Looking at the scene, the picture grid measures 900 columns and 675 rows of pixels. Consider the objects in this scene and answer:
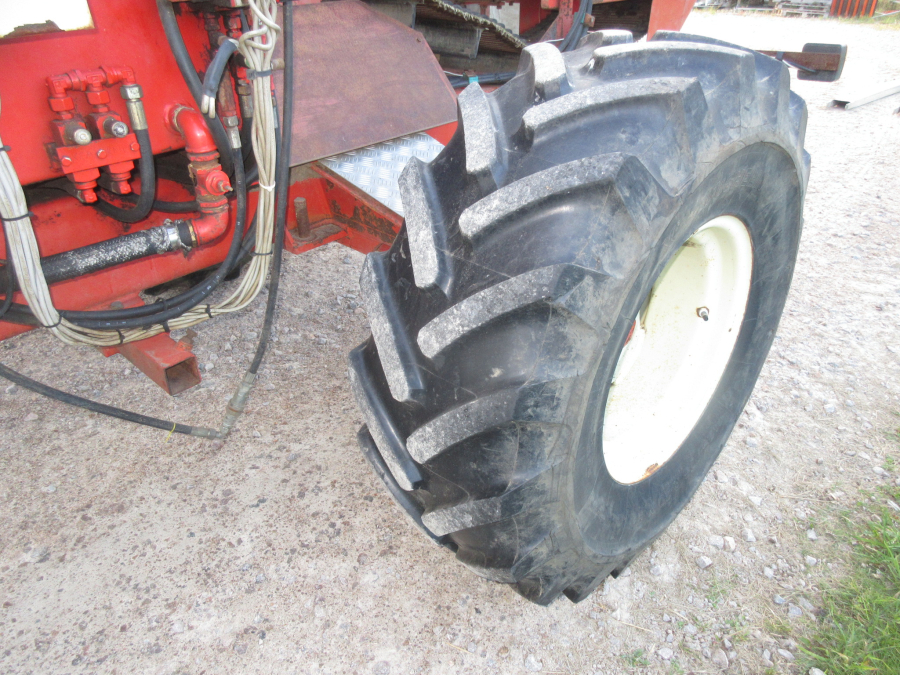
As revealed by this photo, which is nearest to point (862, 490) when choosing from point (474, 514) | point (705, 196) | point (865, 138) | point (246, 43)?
point (705, 196)

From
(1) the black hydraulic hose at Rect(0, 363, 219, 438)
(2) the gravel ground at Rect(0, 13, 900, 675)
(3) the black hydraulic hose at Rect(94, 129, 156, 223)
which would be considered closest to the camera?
(3) the black hydraulic hose at Rect(94, 129, 156, 223)

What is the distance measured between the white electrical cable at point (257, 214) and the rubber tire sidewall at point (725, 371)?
3.18 feet

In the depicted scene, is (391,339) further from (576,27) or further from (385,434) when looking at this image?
(576,27)

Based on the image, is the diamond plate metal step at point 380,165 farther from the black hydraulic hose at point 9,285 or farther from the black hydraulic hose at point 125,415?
the black hydraulic hose at point 125,415

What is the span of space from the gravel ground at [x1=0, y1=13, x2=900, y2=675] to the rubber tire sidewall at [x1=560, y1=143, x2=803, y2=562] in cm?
26

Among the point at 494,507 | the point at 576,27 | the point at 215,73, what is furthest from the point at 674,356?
the point at 576,27

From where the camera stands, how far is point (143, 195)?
148cm

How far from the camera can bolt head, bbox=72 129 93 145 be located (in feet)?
4.09

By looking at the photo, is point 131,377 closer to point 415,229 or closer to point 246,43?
point 246,43

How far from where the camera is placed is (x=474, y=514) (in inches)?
43.7

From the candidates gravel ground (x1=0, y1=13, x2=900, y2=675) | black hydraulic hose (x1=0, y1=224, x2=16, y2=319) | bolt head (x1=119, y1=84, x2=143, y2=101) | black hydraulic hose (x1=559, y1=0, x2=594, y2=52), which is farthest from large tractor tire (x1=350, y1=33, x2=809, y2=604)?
black hydraulic hose (x1=559, y1=0, x2=594, y2=52)

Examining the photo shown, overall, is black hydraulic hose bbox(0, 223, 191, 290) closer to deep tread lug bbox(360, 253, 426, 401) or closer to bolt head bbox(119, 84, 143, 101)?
bolt head bbox(119, 84, 143, 101)

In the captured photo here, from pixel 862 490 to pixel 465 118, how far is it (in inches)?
66.0

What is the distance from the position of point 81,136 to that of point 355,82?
73cm
